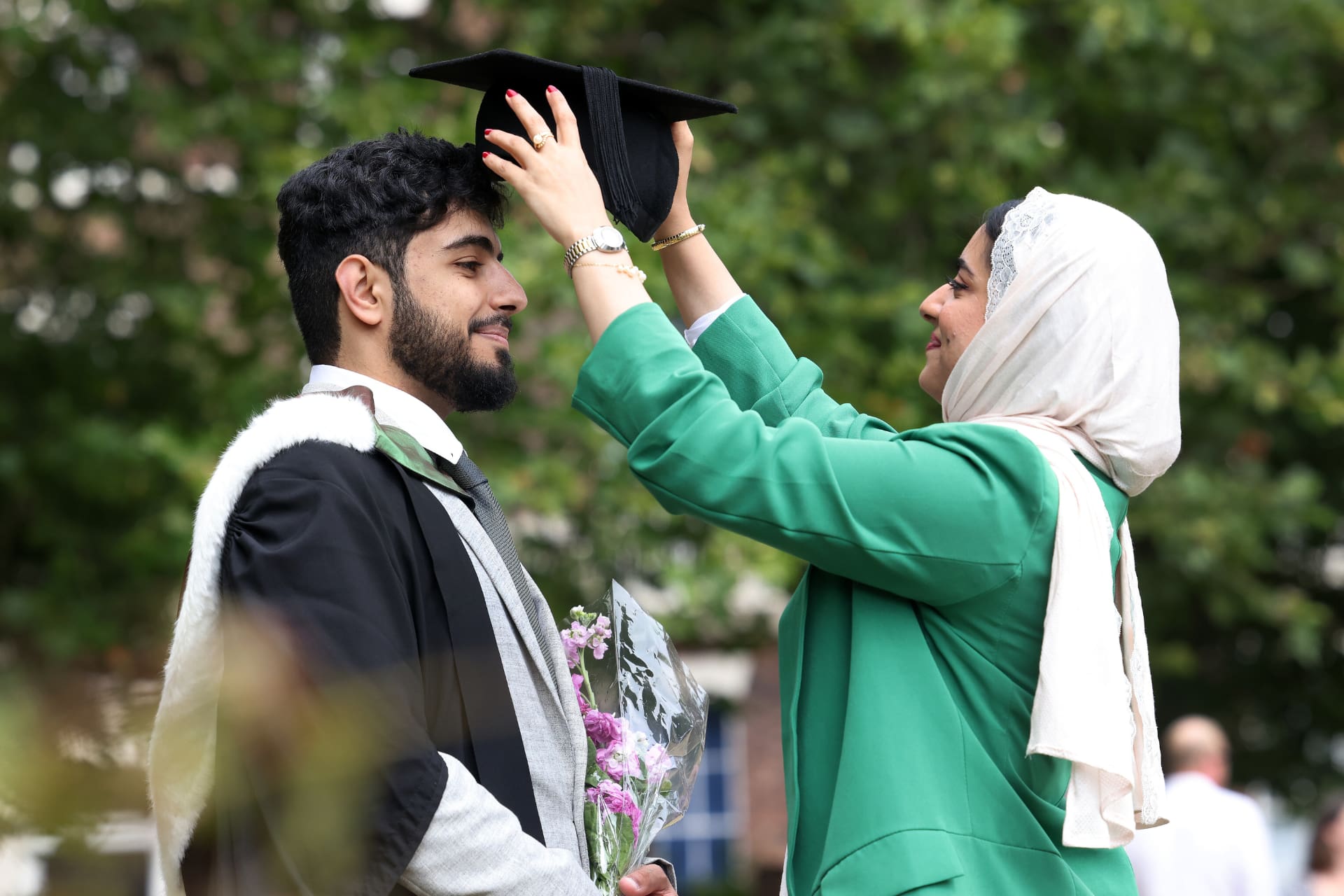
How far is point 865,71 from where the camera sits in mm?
7504

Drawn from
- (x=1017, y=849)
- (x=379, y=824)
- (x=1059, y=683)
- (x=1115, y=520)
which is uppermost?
(x=1115, y=520)

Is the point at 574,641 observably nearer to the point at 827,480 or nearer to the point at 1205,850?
the point at 827,480

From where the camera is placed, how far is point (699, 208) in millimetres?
6531

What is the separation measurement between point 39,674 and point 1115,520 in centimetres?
174

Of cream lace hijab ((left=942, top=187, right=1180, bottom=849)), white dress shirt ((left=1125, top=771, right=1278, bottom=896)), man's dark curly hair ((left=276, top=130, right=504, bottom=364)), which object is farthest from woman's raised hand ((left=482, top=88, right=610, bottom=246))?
white dress shirt ((left=1125, top=771, right=1278, bottom=896))

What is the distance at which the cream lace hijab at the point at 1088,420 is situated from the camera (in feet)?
6.43

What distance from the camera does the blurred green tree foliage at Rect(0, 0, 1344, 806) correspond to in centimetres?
659

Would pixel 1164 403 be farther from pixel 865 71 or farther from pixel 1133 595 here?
pixel 865 71

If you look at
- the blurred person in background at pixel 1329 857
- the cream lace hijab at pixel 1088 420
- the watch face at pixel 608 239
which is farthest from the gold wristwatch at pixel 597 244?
the blurred person in background at pixel 1329 857

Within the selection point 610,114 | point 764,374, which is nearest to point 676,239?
point 764,374

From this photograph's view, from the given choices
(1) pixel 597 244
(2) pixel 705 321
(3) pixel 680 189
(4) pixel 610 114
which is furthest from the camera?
(2) pixel 705 321

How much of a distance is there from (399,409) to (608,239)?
1.65 ft

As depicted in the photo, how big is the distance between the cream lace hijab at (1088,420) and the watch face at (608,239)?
586mm

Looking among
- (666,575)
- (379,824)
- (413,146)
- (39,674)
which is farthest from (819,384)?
(666,575)
